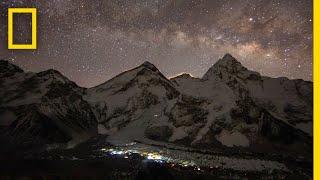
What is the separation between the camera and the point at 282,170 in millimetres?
193000

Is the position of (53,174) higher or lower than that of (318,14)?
lower

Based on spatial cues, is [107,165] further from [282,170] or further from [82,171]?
[282,170]

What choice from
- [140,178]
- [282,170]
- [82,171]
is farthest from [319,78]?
[282,170]

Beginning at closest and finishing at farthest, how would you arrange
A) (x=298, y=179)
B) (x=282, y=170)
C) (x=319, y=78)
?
(x=319, y=78) → (x=298, y=179) → (x=282, y=170)

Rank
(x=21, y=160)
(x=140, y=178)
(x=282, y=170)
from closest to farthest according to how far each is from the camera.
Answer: (x=140, y=178) → (x=21, y=160) → (x=282, y=170)

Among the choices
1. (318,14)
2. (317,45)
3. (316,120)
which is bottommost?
(316,120)

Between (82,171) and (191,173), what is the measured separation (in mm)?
48507

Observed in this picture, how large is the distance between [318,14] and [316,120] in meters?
6.66

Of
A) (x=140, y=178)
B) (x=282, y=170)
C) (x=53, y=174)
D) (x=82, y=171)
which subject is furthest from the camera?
(x=282, y=170)

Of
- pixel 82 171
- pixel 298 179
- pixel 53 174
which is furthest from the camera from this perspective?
pixel 298 179

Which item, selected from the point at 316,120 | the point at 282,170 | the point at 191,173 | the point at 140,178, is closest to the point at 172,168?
the point at 191,173

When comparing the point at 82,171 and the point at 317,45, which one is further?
the point at 82,171

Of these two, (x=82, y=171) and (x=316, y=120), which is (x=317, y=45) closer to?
(x=316, y=120)

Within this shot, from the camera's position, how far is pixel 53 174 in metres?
128
